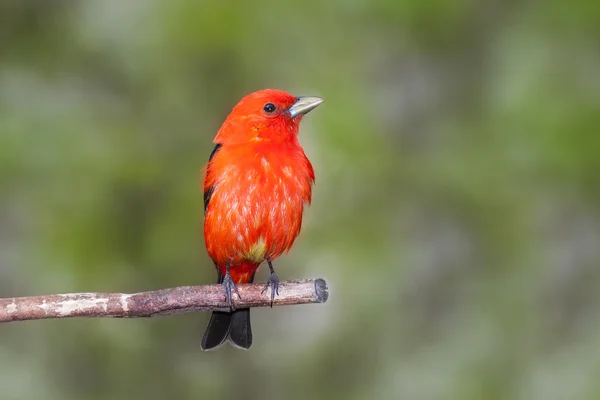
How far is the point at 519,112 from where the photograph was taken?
6.95 m

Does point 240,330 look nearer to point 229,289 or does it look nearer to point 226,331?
point 226,331

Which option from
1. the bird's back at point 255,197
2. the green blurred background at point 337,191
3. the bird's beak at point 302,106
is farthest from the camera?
the green blurred background at point 337,191

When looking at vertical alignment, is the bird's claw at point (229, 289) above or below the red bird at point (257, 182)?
below

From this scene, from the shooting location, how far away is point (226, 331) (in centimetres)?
621

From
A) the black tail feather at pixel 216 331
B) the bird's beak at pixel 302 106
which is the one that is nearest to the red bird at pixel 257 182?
the bird's beak at pixel 302 106

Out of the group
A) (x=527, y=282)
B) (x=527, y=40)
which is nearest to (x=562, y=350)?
(x=527, y=282)

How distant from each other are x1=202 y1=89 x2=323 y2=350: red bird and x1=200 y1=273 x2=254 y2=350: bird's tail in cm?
41

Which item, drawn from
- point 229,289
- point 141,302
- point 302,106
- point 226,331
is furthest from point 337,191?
point 141,302

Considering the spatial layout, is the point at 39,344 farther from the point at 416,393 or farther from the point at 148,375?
the point at 416,393

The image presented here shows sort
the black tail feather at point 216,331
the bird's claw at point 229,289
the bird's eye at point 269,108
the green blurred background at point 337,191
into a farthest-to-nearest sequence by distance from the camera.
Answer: the green blurred background at point 337,191, the black tail feather at point 216,331, the bird's eye at point 269,108, the bird's claw at point 229,289

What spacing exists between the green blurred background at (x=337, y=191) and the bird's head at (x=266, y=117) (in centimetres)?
108

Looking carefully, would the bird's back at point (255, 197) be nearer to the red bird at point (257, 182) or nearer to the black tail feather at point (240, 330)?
the red bird at point (257, 182)

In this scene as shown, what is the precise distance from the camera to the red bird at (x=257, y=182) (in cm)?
574

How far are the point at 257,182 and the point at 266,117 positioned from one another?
0.52 metres
